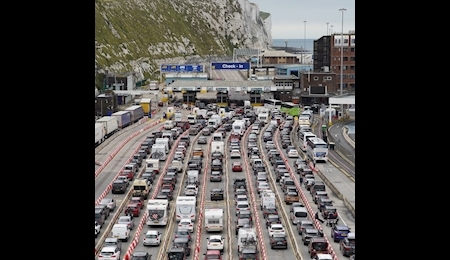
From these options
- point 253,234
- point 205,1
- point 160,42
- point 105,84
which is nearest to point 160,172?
point 253,234

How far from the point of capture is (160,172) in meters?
33.2

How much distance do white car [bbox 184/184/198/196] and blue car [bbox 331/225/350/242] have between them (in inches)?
291

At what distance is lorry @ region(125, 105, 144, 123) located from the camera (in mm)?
53450

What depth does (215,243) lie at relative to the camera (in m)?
19.5

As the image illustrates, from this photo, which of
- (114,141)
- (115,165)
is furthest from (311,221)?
(114,141)

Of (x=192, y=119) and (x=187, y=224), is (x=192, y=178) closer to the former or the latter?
(x=187, y=224)

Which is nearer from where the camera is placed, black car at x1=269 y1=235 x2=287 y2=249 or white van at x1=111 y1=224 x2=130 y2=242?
black car at x1=269 y1=235 x2=287 y2=249

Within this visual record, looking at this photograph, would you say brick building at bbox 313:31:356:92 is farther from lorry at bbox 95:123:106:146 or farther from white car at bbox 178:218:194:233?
white car at bbox 178:218:194:233

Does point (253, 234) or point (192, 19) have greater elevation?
point (192, 19)

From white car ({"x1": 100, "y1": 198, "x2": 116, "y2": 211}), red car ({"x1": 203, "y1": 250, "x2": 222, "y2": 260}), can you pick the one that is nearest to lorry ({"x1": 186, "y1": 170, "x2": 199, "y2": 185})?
white car ({"x1": 100, "y1": 198, "x2": 116, "y2": 211})
